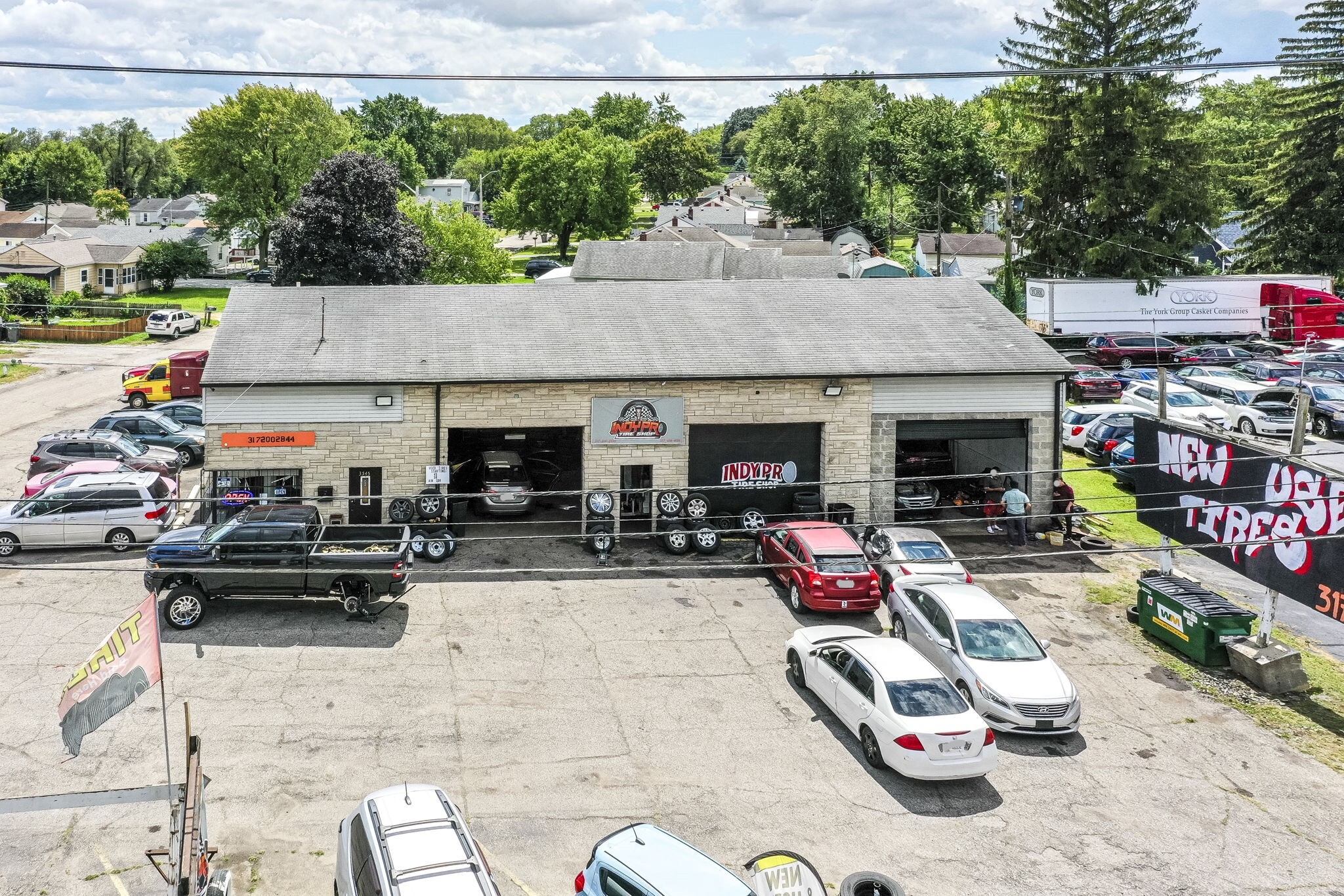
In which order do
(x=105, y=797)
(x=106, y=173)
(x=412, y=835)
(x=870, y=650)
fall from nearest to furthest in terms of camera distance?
1. (x=105, y=797)
2. (x=412, y=835)
3. (x=870, y=650)
4. (x=106, y=173)

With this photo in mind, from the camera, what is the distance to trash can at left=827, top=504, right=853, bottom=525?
84.2ft

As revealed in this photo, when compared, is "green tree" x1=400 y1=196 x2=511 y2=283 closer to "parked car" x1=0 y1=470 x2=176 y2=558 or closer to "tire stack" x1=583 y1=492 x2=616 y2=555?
"parked car" x1=0 y1=470 x2=176 y2=558

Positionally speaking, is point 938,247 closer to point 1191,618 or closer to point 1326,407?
point 1326,407

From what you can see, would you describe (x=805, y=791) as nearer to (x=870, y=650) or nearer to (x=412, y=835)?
(x=870, y=650)

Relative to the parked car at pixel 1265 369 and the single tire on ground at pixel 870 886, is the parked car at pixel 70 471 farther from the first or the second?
the parked car at pixel 1265 369

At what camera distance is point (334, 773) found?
15.1 m

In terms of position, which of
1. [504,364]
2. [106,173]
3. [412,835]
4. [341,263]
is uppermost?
[106,173]

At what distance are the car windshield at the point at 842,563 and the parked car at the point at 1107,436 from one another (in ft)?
44.9

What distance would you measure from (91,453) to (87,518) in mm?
5200

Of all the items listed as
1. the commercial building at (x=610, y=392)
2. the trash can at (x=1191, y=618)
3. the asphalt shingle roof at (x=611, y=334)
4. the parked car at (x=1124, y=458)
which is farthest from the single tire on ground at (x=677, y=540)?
the parked car at (x=1124, y=458)

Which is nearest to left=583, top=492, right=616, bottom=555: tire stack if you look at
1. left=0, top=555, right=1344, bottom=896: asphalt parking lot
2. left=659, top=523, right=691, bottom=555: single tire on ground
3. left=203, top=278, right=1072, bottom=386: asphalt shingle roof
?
left=659, top=523, right=691, bottom=555: single tire on ground

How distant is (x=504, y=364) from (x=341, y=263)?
84.5 feet

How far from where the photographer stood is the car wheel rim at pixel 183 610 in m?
19.8

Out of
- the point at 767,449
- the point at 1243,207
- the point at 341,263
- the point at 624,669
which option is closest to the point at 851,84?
the point at 1243,207
